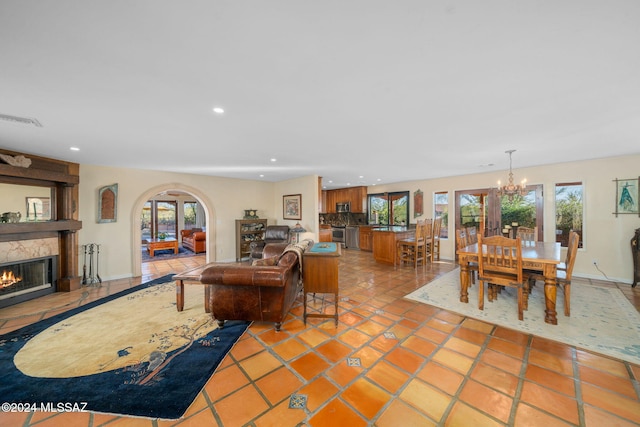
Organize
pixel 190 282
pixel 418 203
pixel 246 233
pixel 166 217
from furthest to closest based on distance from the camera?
pixel 166 217
pixel 418 203
pixel 246 233
pixel 190 282

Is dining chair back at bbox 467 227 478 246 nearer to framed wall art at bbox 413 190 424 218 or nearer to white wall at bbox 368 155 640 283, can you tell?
white wall at bbox 368 155 640 283

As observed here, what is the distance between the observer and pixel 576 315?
2.83 metres

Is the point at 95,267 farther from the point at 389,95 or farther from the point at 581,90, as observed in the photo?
the point at 581,90

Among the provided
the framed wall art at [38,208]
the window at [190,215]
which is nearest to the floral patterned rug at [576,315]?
the framed wall art at [38,208]

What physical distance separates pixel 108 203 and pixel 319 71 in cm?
546

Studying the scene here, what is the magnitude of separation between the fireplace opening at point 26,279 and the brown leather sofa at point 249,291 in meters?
3.60

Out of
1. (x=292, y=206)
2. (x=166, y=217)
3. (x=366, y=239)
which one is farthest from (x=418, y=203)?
(x=166, y=217)

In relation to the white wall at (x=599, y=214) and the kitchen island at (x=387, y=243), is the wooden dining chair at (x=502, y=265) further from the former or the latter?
the white wall at (x=599, y=214)

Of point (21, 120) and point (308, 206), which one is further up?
point (21, 120)

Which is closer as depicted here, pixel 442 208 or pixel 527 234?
pixel 527 234

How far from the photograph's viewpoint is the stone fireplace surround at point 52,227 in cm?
337

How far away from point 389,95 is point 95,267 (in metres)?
6.22

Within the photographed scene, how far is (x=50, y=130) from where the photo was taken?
260cm

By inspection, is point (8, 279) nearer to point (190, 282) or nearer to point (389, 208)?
point (190, 282)
